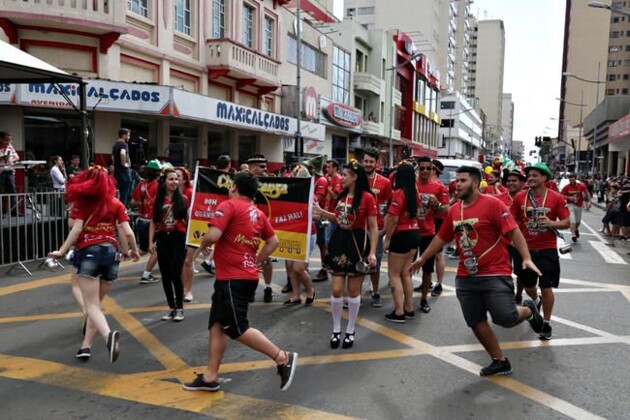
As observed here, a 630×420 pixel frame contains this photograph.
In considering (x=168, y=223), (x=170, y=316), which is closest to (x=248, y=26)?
(x=168, y=223)

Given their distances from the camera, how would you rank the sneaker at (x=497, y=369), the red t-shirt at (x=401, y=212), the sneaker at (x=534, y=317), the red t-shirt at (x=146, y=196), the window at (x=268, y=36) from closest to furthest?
the sneaker at (x=497, y=369)
the sneaker at (x=534, y=317)
the red t-shirt at (x=401, y=212)
the red t-shirt at (x=146, y=196)
the window at (x=268, y=36)

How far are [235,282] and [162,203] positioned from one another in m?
2.40

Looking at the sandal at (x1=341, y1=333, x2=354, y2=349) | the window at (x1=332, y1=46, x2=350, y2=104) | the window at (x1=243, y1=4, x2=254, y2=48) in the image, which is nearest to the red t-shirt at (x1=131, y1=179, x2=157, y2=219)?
the sandal at (x1=341, y1=333, x2=354, y2=349)

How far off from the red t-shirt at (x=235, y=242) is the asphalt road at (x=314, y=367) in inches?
38.1

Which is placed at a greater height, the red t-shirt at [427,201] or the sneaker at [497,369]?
the red t-shirt at [427,201]

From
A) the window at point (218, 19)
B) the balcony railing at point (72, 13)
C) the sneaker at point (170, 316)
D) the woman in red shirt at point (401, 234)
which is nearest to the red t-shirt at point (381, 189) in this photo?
the woman in red shirt at point (401, 234)

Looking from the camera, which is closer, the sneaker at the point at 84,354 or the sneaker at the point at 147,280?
the sneaker at the point at 84,354

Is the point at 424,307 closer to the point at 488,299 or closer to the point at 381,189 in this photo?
the point at 381,189

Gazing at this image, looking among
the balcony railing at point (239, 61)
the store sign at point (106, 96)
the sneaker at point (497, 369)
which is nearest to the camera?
the sneaker at point (497, 369)

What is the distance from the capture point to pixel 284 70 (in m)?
27.1

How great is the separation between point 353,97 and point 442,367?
35.3 meters

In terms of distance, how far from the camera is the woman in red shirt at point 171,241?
6105 mm

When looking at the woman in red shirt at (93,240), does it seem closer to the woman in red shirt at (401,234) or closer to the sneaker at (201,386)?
the sneaker at (201,386)

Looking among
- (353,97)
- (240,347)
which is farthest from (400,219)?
(353,97)
